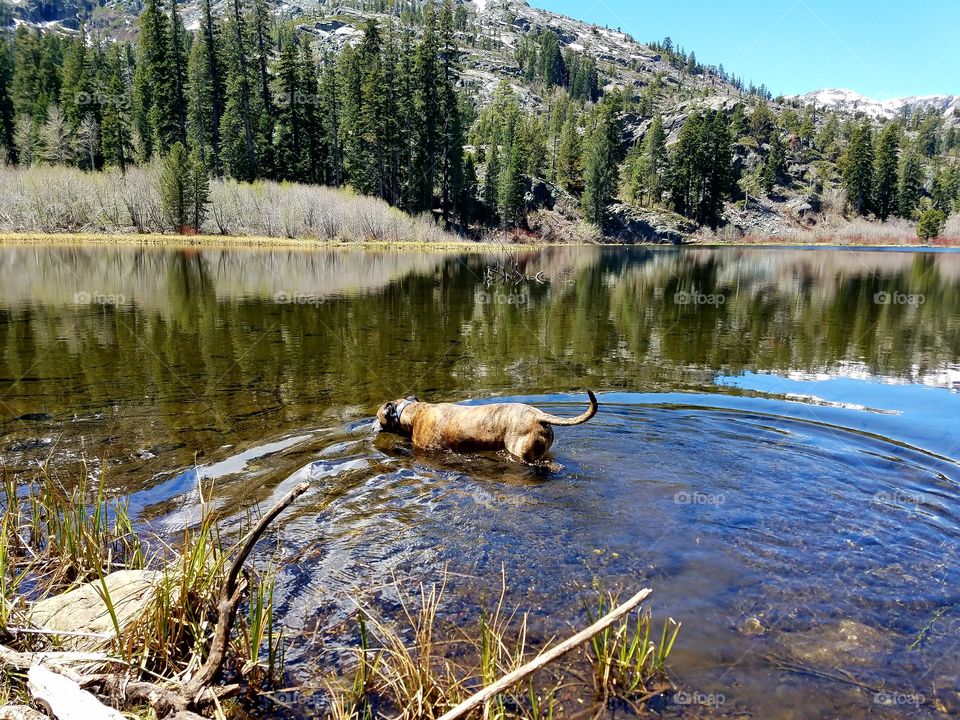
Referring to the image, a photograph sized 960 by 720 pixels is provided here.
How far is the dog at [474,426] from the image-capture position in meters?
7.70

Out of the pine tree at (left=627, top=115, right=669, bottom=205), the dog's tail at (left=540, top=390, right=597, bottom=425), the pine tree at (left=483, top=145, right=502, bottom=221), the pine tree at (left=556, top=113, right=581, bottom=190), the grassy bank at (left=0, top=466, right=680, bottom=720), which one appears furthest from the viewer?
the pine tree at (left=627, top=115, right=669, bottom=205)

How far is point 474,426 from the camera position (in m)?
8.16

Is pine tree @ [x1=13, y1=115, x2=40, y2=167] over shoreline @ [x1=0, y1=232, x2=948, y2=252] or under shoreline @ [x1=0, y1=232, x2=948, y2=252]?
over

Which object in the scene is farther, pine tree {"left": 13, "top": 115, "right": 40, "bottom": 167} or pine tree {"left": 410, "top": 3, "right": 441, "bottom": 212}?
pine tree {"left": 13, "top": 115, "right": 40, "bottom": 167}

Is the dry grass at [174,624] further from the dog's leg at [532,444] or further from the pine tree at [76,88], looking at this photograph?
the pine tree at [76,88]

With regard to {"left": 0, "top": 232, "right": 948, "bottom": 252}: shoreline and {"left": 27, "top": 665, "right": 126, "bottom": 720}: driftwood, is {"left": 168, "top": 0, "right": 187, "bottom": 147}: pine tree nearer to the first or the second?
{"left": 0, "top": 232, "right": 948, "bottom": 252}: shoreline

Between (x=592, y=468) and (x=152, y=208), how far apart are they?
2369 inches

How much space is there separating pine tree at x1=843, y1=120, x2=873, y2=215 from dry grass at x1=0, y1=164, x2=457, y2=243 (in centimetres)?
11723

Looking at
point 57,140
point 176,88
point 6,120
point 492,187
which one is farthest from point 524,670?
point 6,120

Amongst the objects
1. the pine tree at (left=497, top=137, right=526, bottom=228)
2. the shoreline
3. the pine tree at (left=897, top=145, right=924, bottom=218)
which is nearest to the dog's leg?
the shoreline

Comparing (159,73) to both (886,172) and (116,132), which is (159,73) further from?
(886,172)

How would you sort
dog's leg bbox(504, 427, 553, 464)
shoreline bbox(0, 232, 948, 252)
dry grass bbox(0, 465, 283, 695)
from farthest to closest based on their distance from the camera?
shoreline bbox(0, 232, 948, 252) → dog's leg bbox(504, 427, 553, 464) → dry grass bbox(0, 465, 283, 695)

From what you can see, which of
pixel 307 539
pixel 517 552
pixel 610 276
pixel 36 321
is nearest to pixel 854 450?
pixel 517 552

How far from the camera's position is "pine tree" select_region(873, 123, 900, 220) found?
123 metres
